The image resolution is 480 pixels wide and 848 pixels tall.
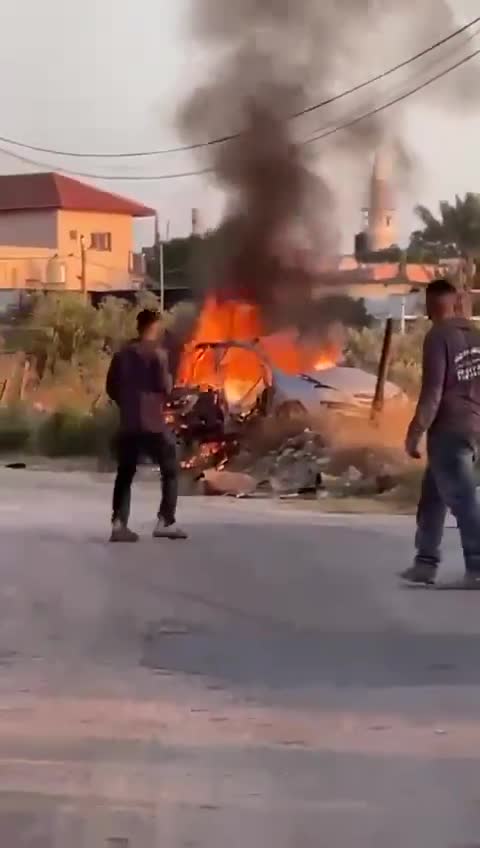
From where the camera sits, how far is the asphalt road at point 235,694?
2.94 meters

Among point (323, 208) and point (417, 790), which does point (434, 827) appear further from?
point (323, 208)

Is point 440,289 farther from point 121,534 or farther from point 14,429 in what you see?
point 14,429

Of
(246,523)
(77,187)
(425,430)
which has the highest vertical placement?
(77,187)

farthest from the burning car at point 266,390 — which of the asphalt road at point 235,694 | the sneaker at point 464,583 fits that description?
the sneaker at point 464,583

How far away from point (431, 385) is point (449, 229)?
11.7 feet

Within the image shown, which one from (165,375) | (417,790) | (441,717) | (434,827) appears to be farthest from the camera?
(165,375)

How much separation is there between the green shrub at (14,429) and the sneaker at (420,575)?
13.1ft

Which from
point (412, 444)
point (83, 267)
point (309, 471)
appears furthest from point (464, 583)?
point (83, 267)

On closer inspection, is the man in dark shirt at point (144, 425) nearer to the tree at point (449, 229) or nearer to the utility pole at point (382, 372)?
the utility pole at point (382, 372)

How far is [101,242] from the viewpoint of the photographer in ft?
25.7

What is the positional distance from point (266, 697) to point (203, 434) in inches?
169

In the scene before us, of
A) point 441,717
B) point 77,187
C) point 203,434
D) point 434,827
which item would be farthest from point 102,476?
point 434,827

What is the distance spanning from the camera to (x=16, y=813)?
2945 millimetres

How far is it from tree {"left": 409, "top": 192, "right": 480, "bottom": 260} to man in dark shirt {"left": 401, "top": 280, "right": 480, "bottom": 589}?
9.26 feet
